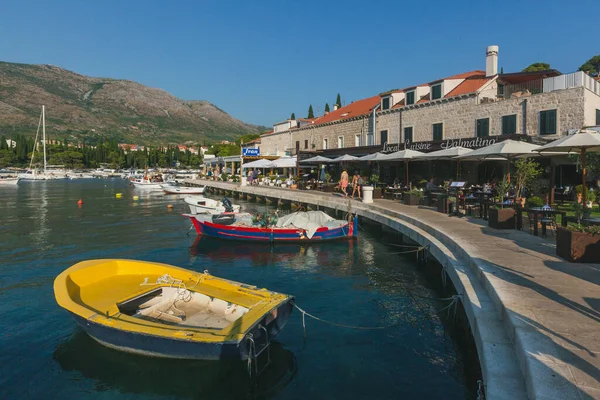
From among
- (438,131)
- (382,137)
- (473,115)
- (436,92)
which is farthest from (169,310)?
(382,137)

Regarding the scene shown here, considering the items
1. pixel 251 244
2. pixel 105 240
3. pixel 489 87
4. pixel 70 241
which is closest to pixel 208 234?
pixel 251 244

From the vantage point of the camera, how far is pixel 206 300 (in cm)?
781

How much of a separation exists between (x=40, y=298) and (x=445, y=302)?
427 inches

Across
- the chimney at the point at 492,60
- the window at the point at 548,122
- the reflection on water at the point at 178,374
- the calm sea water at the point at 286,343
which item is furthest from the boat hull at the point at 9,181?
the window at the point at 548,122

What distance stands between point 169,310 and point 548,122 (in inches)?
871

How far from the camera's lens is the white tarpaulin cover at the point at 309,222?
17.0 meters

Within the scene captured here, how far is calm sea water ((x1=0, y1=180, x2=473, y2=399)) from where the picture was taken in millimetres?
6270

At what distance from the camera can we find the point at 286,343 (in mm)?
7754

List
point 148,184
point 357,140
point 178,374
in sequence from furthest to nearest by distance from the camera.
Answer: point 148,184 < point 357,140 < point 178,374

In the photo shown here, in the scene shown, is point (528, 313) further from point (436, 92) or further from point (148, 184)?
point (148, 184)

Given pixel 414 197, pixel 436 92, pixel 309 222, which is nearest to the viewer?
pixel 309 222

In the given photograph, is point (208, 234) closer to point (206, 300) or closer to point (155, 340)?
point (206, 300)

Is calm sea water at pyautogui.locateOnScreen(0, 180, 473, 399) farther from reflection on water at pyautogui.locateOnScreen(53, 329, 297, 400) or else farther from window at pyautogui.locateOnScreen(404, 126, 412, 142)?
window at pyautogui.locateOnScreen(404, 126, 412, 142)

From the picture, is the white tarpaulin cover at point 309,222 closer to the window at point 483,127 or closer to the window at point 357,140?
the window at point 483,127
